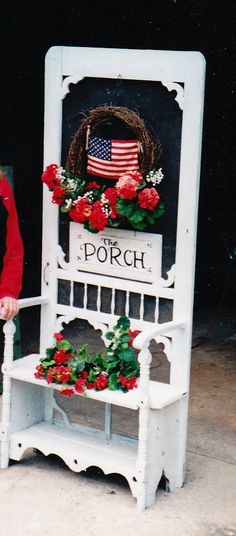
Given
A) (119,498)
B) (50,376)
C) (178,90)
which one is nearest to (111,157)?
(178,90)

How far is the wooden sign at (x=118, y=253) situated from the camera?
14.5ft

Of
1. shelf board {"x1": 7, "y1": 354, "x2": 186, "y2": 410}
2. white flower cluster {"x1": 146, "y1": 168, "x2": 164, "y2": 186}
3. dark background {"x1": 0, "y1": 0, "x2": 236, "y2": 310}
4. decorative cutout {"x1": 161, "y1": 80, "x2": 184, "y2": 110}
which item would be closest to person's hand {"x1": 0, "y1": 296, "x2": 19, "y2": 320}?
shelf board {"x1": 7, "y1": 354, "x2": 186, "y2": 410}

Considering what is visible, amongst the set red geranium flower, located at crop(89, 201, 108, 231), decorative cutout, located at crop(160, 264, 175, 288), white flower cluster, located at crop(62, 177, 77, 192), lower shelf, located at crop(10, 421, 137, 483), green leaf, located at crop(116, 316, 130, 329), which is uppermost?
white flower cluster, located at crop(62, 177, 77, 192)

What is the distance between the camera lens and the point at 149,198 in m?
4.23

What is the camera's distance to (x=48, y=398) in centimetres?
491

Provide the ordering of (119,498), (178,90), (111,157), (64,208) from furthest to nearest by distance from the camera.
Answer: (64,208), (111,157), (119,498), (178,90)

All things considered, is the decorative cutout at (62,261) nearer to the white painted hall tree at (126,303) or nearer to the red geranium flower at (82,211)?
the white painted hall tree at (126,303)

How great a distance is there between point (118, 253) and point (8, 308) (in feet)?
2.13

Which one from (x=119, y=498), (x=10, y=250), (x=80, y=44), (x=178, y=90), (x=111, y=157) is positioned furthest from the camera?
(x=80, y=44)

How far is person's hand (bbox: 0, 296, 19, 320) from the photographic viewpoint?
455 cm

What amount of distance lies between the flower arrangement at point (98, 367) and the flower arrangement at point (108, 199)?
1.70ft

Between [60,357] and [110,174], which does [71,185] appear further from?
[60,357]

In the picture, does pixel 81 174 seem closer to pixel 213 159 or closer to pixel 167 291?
pixel 167 291

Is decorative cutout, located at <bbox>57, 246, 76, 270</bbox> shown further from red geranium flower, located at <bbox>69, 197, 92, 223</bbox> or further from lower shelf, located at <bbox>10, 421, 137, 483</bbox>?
lower shelf, located at <bbox>10, 421, 137, 483</bbox>
